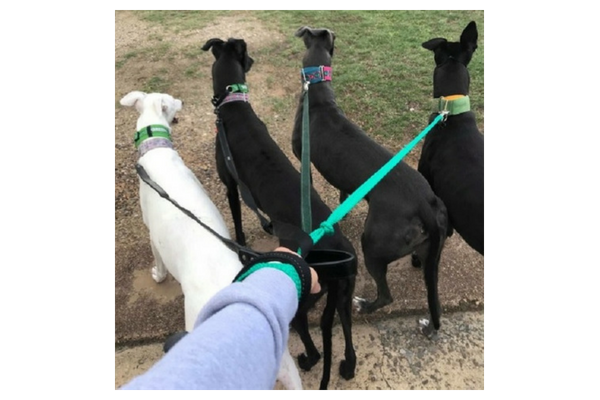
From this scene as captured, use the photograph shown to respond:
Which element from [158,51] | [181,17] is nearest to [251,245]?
[158,51]

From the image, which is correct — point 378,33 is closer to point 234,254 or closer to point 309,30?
point 309,30

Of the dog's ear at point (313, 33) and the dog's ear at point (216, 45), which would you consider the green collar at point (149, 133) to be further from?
the dog's ear at point (313, 33)

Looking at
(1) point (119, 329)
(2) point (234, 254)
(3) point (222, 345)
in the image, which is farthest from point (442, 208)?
(1) point (119, 329)

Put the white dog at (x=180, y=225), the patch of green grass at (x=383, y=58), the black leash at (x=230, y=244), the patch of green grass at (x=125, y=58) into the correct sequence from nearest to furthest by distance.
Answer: the black leash at (x=230, y=244) → the white dog at (x=180, y=225) → the patch of green grass at (x=383, y=58) → the patch of green grass at (x=125, y=58)

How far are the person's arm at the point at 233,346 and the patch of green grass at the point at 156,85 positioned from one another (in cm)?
557

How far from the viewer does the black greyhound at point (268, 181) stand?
2.94 meters

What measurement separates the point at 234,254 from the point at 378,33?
20.4 ft

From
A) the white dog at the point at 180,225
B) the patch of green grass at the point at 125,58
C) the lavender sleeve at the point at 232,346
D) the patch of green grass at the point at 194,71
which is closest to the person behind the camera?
the lavender sleeve at the point at 232,346

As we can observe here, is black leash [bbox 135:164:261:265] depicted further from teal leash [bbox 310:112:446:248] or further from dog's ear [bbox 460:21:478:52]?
dog's ear [bbox 460:21:478:52]

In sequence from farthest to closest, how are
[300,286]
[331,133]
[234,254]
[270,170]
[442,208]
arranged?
1. [331,133]
2. [270,170]
3. [442,208]
4. [234,254]
5. [300,286]

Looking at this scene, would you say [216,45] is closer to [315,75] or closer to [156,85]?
[315,75]

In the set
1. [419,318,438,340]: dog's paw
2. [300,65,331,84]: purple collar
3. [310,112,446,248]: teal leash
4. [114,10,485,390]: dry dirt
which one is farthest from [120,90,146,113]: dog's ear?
[419,318,438,340]: dog's paw

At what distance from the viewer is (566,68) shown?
8.15ft

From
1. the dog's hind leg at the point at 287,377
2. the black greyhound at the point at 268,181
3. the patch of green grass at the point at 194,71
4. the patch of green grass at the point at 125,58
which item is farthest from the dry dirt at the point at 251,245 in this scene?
the dog's hind leg at the point at 287,377
